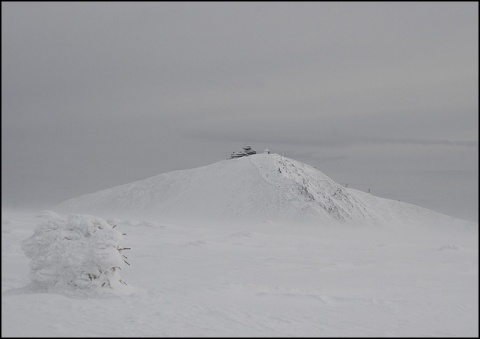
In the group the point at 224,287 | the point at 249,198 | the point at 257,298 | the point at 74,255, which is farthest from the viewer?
the point at 249,198

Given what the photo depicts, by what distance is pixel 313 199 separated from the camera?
69.8 meters

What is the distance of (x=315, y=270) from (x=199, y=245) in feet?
32.1

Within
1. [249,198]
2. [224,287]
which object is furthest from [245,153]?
[224,287]

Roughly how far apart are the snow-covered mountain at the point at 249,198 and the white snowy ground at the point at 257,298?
39293mm

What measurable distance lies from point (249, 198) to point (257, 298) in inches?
2140

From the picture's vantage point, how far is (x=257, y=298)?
50.3 feet

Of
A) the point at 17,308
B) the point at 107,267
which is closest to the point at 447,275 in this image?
the point at 107,267

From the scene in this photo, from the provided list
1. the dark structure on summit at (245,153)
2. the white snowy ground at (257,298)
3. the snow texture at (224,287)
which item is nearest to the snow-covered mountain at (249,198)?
the dark structure on summit at (245,153)

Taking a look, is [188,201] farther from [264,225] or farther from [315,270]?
[315,270]

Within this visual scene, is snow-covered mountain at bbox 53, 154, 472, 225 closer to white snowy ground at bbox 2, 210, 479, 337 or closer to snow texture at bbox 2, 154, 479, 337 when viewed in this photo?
snow texture at bbox 2, 154, 479, 337

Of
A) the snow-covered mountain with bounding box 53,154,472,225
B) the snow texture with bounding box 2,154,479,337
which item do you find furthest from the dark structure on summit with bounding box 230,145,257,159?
the snow texture with bounding box 2,154,479,337

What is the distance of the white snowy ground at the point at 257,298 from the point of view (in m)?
11.2

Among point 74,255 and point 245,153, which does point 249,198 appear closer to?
point 245,153

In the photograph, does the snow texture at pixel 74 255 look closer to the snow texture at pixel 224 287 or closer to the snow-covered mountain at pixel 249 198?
the snow texture at pixel 224 287
